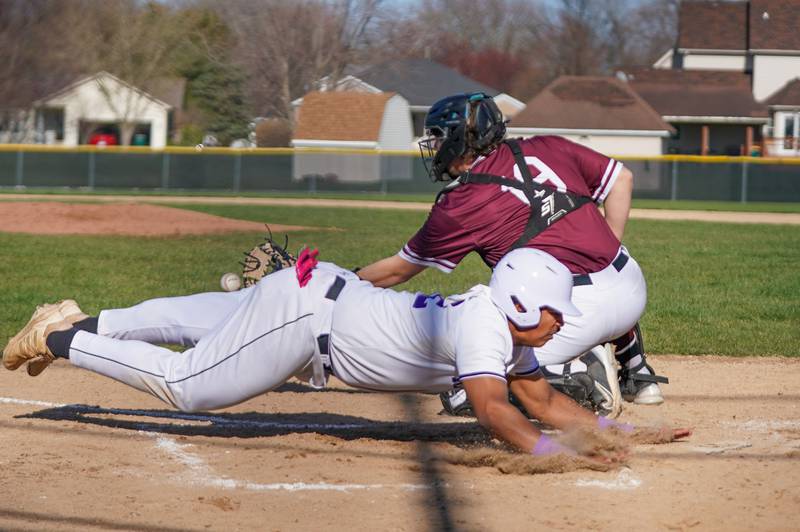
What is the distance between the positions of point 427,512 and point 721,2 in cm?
5450

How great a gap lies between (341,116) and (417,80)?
8806 mm

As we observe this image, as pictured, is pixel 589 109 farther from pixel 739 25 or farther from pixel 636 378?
pixel 636 378

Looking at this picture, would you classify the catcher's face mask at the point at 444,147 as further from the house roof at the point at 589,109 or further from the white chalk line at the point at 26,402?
the house roof at the point at 589,109

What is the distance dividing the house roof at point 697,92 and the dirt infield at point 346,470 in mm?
42056

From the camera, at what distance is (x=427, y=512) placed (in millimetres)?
4125

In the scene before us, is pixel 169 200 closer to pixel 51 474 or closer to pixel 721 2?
pixel 51 474

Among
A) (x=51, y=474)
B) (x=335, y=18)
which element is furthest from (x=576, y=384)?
(x=335, y=18)

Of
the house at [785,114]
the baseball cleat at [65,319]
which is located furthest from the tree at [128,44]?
the baseball cleat at [65,319]

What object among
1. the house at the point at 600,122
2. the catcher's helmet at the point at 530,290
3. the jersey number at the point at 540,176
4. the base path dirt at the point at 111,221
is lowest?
the catcher's helmet at the point at 530,290

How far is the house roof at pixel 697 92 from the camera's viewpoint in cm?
4669

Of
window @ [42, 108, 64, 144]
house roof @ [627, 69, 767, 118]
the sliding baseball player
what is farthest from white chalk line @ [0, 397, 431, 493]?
window @ [42, 108, 64, 144]

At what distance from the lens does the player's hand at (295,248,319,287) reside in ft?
15.1

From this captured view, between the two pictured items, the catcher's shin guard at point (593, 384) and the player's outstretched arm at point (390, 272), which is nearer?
the player's outstretched arm at point (390, 272)

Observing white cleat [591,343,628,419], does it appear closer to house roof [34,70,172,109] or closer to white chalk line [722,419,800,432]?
white chalk line [722,419,800,432]
